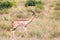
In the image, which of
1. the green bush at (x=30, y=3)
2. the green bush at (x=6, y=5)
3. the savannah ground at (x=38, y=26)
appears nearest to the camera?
the savannah ground at (x=38, y=26)

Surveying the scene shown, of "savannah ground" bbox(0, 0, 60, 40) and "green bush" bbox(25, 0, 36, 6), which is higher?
"savannah ground" bbox(0, 0, 60, 40)

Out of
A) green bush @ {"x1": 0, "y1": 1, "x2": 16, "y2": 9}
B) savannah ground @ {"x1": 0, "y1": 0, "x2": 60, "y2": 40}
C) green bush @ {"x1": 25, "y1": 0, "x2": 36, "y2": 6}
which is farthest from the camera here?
green bush @ {"x1": 25, "y1": 0, "x2": 36, "y2": 6}

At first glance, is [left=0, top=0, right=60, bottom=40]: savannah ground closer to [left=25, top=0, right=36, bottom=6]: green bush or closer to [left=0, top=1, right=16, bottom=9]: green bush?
[left=0, top=1, right=16, bottom=9]: green bush

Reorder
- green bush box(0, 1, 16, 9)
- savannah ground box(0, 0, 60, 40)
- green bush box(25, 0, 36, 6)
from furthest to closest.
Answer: green bush box(25, 0, 36, 6)
green bush box(0, 1, 16, 9)
savannah ground box(0, 0, 60, 40)

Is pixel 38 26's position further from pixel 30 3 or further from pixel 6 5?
pixel 30 3

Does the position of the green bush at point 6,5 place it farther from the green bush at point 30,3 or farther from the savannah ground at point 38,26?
the savannah ground at point 38,26

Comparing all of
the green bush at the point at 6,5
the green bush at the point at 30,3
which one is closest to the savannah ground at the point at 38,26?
the green bush at the point at 6,5

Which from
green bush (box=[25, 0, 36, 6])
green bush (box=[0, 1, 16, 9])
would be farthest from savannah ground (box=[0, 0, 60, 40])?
green bush (box=[25, 0, 36, 6])

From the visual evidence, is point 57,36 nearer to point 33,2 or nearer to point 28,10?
point 28,10

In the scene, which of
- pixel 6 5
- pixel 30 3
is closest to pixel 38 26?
pixel 6 5

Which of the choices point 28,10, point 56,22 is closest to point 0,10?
point 28,10

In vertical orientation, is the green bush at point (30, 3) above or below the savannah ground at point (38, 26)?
below

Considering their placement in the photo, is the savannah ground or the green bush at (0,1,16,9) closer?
the savannah ground

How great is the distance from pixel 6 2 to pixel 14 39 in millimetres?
9852
